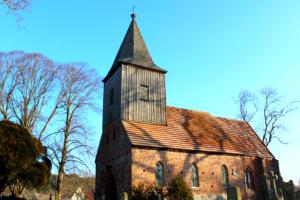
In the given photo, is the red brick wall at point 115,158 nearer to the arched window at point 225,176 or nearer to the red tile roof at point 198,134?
the red tile roof at point 198,134

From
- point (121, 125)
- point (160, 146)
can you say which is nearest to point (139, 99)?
point (121, 125)

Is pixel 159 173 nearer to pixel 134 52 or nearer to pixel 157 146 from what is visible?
pixel 157 146

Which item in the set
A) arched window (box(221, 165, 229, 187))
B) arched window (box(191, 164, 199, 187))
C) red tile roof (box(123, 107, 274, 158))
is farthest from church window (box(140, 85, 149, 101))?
arched window (box(221, 165, 229, 187))

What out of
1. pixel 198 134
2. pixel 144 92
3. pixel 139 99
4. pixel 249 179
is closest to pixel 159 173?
pixel 198 134

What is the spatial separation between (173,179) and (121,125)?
5.51 m

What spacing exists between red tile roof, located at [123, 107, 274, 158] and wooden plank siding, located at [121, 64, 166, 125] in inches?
27.1

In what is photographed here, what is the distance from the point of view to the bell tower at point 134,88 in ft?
83.3

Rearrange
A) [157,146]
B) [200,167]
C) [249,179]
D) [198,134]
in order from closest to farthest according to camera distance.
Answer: [157,146]
[200,167]
[198,134]
[249,179]

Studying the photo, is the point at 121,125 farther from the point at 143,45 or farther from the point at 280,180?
the point at 280,180

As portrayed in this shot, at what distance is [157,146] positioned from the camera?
23.4 meters

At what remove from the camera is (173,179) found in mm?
21969

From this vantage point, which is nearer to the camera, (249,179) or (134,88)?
(134,88)

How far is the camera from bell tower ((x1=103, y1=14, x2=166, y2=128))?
83.3 feet

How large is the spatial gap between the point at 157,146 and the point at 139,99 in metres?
4.36
